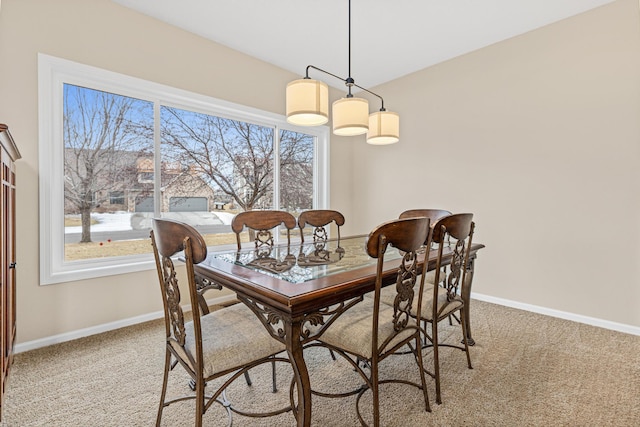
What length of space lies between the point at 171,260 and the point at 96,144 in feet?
6.49

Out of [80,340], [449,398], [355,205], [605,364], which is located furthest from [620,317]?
[80,340]

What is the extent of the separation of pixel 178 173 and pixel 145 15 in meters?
1.39

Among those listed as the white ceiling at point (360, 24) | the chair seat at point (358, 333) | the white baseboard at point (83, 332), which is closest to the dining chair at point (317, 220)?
the chair seat at point (358, 333)

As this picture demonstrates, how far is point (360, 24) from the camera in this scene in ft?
9.38

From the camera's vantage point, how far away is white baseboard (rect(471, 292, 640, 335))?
2585mm

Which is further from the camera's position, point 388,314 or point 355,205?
point 355,205

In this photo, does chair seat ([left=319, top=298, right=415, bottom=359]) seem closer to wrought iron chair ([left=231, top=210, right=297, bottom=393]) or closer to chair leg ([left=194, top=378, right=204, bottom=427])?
chair leg ([left=194, top=378, right=204, bottom=427])

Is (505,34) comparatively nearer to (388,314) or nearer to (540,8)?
(540,8)

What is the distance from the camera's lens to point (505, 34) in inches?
121

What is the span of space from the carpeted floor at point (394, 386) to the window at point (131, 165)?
2.49 ft

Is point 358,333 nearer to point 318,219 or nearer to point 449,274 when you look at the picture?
point 449,274

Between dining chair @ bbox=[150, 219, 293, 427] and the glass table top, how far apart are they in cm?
29

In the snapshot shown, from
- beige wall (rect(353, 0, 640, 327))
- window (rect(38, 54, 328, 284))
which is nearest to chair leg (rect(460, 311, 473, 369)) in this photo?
beige wall (rect(353, 0, 640, 327))

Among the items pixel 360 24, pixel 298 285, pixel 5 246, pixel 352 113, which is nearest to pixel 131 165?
pixel 5 246
